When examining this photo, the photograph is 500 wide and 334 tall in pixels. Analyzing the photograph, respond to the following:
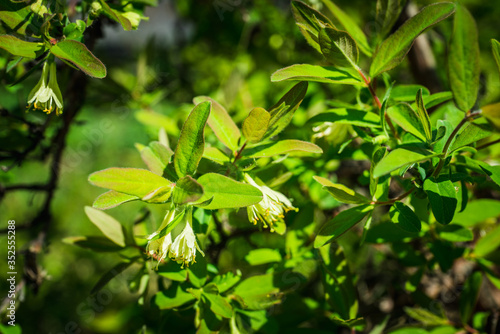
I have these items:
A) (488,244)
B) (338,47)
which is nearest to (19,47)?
(338,47)

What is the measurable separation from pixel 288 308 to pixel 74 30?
27.3 inches

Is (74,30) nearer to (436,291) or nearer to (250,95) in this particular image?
(250,95)

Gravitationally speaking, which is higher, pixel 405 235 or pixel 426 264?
pixel 405 235

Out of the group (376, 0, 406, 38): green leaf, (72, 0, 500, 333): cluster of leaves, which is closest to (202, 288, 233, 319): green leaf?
(72, 0, 500, 333): cluster of leaves

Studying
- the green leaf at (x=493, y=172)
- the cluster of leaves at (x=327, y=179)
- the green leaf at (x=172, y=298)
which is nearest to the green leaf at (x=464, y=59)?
the cluster of leaves at (x=327, y=179)

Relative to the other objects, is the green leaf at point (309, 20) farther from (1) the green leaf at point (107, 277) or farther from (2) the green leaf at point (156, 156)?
(1) the green leaf at point (107, 277)

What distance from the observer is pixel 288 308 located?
2.81ft

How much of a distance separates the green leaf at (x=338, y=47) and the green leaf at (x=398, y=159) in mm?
173

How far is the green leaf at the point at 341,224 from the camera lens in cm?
57

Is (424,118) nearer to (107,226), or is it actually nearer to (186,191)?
(186,191)

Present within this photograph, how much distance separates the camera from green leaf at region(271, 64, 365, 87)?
0.54 meters

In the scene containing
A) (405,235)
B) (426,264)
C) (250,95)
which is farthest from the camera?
(250,95)

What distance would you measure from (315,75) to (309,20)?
90mm

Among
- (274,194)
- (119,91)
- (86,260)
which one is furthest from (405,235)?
(86,260)
